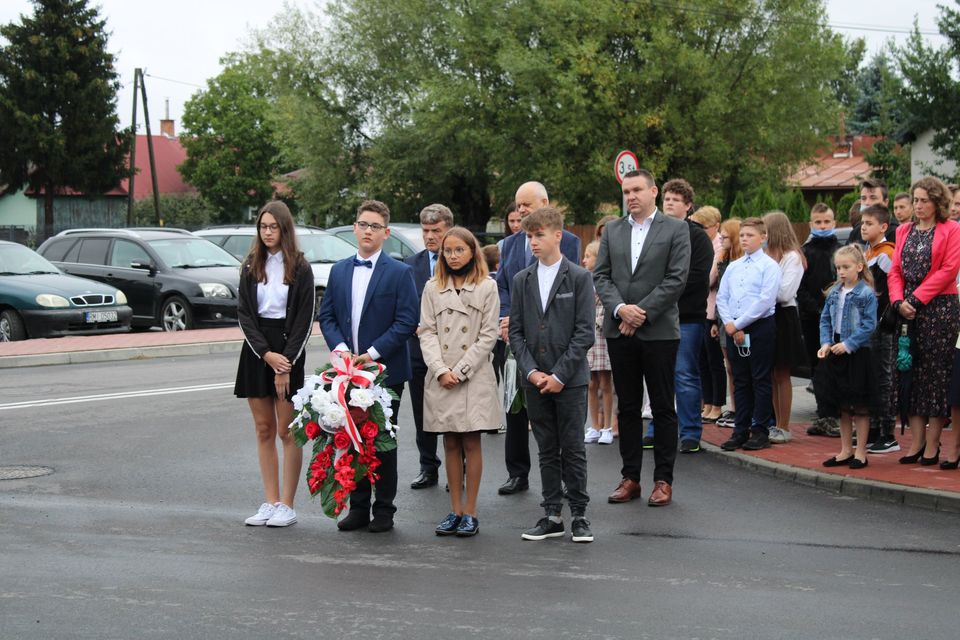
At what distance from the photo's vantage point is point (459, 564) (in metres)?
6.41

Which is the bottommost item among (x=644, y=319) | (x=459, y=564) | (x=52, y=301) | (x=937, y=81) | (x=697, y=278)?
(x=459, y=564)

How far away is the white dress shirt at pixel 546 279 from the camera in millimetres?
7273

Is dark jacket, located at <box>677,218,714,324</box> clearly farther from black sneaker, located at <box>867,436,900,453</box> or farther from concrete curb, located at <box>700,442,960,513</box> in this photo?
black sneaker, located at <box>867,436,900,453</box>

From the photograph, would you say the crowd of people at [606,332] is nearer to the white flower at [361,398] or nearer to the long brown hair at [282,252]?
the long brown hair at [282,252]

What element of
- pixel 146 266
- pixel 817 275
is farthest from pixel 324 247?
pixel 817 275

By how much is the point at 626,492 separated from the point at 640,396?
64 cm

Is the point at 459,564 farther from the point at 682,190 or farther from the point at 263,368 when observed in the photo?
the point at 682,190

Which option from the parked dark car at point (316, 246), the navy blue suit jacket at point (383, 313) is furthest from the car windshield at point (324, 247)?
the navy blue suit jacket at point (383, 313)

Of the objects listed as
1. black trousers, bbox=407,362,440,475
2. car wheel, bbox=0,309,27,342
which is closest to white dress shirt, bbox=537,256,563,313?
black trousers, bbox=407,362,440,475

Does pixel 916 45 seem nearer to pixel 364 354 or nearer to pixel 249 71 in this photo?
pixel 249 71

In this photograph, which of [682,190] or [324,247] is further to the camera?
[324,247]

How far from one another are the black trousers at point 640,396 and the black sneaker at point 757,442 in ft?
5.85

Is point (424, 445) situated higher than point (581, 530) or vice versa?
point (424, 445)

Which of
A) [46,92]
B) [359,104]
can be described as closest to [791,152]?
[359,104]
